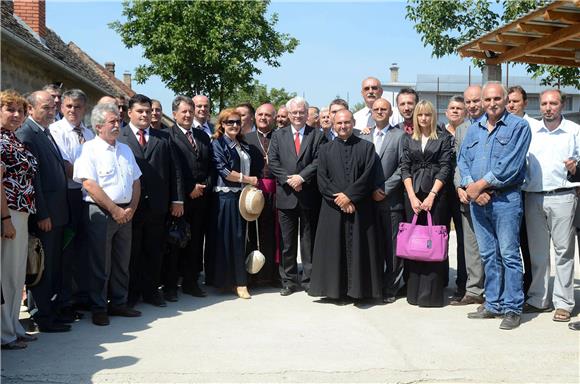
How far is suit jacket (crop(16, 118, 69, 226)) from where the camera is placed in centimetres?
564

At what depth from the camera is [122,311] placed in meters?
6.56

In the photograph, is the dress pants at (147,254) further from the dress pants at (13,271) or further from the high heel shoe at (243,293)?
the dress pants at (13,271)

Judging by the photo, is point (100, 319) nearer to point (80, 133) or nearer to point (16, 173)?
point (16, 173)

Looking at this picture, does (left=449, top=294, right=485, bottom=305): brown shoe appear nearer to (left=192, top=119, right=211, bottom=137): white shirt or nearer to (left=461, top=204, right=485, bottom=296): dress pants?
(left=461, top=204, right=485, bottom=296): dress pants

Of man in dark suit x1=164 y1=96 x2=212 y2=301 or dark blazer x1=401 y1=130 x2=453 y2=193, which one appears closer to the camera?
dark blazer x1=401 y1=130 x2=453 y2=193

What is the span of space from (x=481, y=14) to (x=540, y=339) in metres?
11.9

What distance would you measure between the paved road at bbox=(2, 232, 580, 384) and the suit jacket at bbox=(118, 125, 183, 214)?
3.81ft

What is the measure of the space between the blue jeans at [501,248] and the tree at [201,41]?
71.4ft

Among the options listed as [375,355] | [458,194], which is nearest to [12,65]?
[458,194]

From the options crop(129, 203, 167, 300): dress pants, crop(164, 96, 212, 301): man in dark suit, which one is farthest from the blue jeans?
crop(129, 203, 167, 300): dress pants

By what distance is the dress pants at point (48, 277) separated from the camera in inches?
228

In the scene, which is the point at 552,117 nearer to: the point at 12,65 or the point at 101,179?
the point at 101,179

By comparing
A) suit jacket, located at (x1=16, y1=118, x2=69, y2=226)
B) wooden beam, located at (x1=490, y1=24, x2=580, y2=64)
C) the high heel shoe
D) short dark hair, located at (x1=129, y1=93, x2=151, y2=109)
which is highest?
wooden beam, located at (x1=490, y1=24, x2=580, y2=64)

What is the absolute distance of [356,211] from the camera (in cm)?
727
